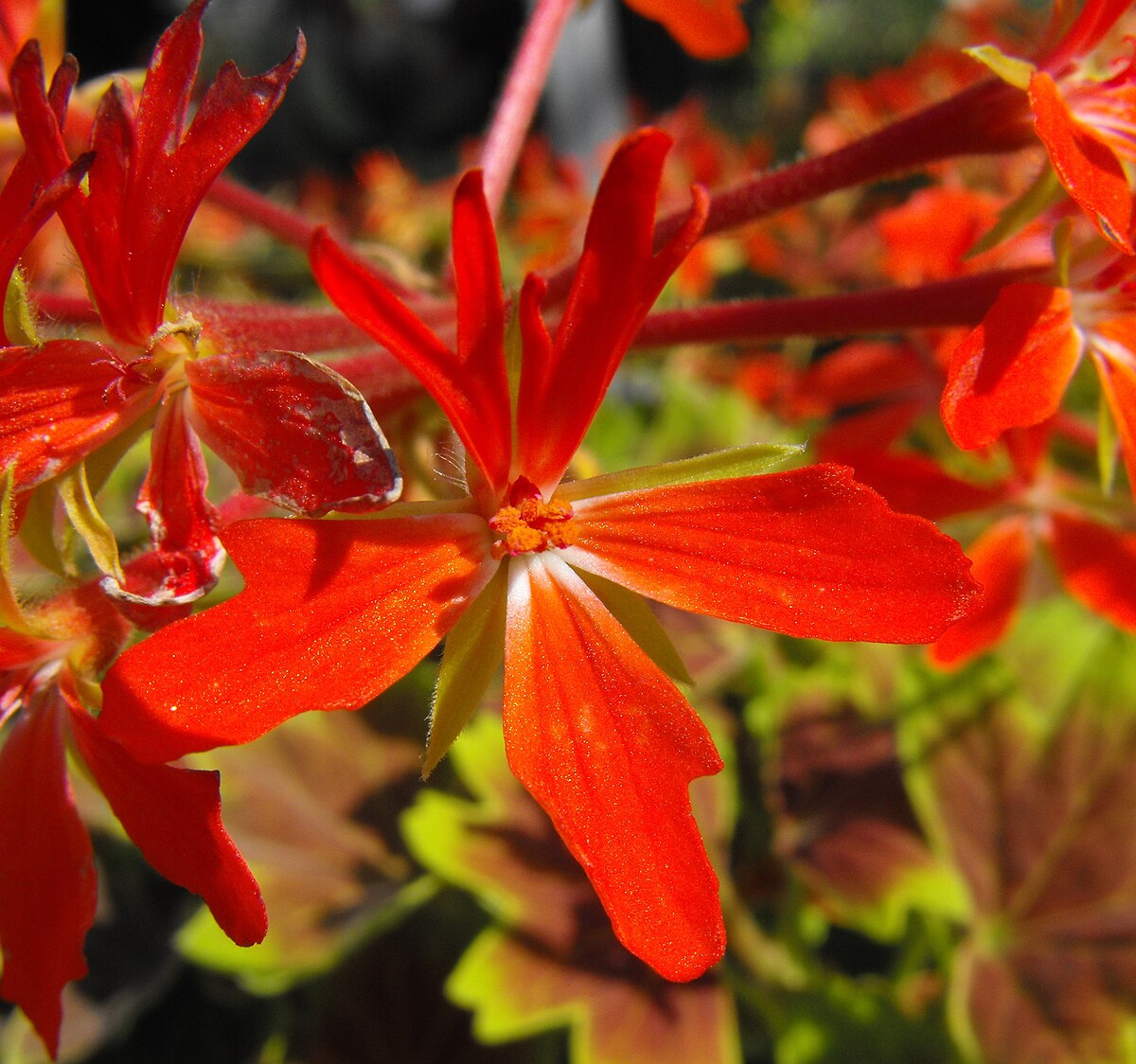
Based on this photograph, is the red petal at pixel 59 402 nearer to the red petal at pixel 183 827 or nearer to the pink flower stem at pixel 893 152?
the red petal at pixel 183 827

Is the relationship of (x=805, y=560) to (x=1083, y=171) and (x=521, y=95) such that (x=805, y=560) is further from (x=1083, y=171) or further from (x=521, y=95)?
(x=521, y=95)

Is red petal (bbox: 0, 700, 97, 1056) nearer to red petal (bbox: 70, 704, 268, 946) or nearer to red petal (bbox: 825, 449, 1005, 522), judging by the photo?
red petal (bbox: 70, 704, 268, 946)

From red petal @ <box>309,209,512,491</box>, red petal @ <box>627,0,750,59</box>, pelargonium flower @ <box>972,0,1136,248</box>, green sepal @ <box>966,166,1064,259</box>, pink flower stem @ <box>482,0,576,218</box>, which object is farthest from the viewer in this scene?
red petal @ <box>627,0,750,59</box>

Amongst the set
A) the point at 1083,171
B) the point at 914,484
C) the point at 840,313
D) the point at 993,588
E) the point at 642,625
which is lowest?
the point at 993,588

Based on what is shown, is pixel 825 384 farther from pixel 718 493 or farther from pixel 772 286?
pixel 772 286

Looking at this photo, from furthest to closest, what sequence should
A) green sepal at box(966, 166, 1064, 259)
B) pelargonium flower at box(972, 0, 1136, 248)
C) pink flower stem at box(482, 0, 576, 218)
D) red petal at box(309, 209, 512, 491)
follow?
pink flower stem at box(482, 0, 576, 218) < green sepal at box(966, 166, 1064, 259) < pelargonium flower at box(972, 0, 1136, 248) < red petal at box(309, 209, 512, 491)

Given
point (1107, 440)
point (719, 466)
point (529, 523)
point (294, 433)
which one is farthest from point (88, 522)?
point (1107, 440)

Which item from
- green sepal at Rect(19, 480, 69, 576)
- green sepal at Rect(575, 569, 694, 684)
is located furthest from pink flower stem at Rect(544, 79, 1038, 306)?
green sepal at Rect(19, 480, 69, 576)
